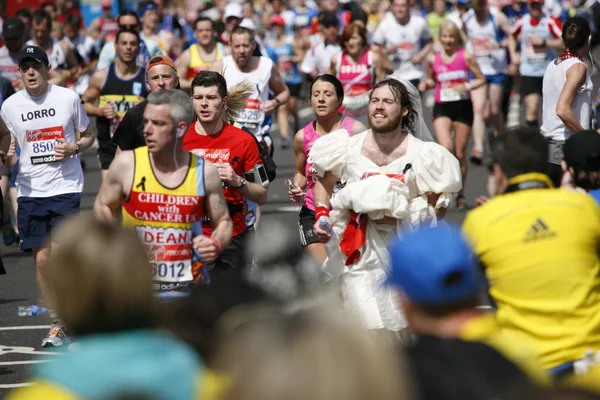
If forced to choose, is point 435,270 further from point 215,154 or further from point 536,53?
point 536,53

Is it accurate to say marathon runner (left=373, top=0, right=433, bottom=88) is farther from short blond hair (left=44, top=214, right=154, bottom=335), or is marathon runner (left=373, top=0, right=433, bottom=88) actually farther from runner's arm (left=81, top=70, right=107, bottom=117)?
short blond hair (left=44, top=214, right=154, bottom=335)

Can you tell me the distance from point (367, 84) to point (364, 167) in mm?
6047

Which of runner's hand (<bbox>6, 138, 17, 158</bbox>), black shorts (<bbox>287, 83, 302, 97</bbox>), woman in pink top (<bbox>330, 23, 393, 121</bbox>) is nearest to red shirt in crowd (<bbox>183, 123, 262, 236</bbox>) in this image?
runner's hand (<bbox>6, 138, 17, 158</bbox>)

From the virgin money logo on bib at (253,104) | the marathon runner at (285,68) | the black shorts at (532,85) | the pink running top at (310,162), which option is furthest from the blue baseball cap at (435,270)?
the marathon runner at (285,68)

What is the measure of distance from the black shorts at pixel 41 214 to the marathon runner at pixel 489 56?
7.44 metres

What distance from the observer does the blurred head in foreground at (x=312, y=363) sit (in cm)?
234

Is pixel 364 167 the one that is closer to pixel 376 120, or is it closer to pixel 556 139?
pixel 376 120

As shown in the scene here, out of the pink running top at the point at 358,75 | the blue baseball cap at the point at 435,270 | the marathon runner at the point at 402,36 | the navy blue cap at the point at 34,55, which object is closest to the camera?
the blue baseball cap at the point at 435,270

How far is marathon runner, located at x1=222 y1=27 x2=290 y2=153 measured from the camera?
1102 centimetres

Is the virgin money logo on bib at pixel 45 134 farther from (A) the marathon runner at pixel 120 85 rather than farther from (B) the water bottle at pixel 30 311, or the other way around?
(A) the marathon runner at pixel 120 85

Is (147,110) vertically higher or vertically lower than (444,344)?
higher

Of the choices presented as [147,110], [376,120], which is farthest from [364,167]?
[147,110]

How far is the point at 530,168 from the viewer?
468cm

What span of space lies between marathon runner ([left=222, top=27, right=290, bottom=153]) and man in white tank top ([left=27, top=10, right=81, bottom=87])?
2766 mm
